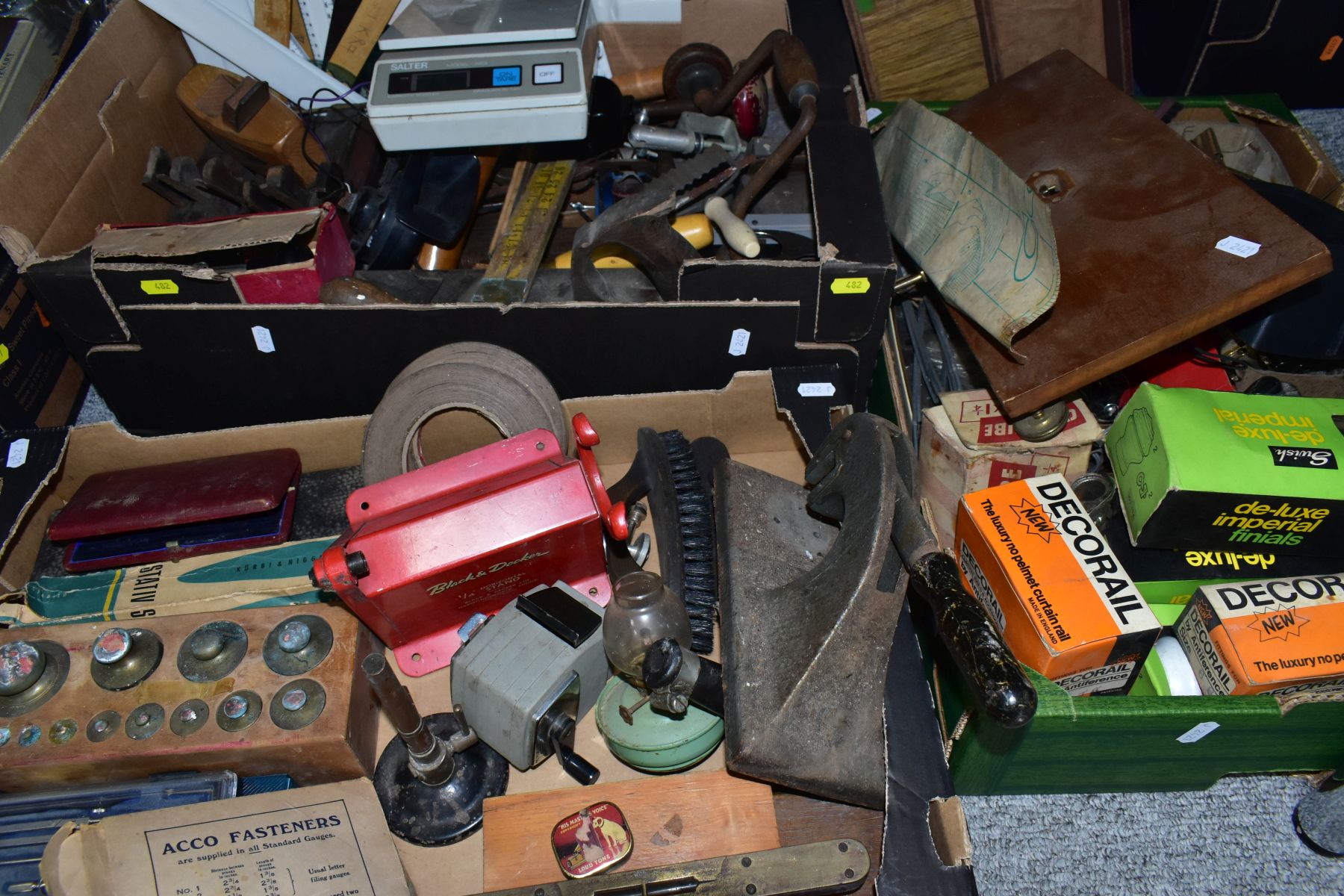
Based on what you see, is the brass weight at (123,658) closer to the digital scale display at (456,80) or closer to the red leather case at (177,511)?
the red leather case at (177,511)

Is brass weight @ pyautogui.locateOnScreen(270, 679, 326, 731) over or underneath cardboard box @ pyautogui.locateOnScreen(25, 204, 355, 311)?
underneath

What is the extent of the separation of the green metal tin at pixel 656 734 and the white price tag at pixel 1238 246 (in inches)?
37.0

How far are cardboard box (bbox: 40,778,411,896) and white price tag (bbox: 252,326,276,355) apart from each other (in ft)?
2.21

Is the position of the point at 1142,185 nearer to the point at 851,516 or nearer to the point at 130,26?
the point at 851,516

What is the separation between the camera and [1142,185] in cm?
136

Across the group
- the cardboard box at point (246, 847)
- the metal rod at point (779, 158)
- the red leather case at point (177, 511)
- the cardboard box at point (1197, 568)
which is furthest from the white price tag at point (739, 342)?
the cardboard box at point (246, 847)

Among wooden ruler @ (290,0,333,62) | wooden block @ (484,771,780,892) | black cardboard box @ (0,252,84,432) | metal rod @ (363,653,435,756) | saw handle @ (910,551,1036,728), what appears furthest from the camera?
wooden ruler @ (290,0,333,62)

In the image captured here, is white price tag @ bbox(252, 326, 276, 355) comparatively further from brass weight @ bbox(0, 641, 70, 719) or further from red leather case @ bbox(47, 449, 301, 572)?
brass weight @ bbox(0, 641, 70, 719)

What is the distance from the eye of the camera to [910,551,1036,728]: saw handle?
2.43 feet

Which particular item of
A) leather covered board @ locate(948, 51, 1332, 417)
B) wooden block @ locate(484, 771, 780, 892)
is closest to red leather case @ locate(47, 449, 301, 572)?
wooden block @ locate(484, 771, 780, 892)

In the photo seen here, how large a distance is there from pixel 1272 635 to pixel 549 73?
1274mm

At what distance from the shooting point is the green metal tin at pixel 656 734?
108 cm

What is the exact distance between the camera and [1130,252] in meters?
1.29

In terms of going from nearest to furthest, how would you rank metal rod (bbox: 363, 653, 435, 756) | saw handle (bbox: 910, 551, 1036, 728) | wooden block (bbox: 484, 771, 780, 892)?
saw handle (bbox: 910, 551, 1036, 728) → metal rod (bbox: 363, 653, 435, 756) → wooden block (bbox: 484, 771, 780, 892)
